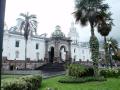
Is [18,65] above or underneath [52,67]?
above

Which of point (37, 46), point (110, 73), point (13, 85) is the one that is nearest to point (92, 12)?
point (110, 73)

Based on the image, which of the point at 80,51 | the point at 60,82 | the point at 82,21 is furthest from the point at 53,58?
the point at 60,82

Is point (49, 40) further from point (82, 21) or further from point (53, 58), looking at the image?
point (82, 21)

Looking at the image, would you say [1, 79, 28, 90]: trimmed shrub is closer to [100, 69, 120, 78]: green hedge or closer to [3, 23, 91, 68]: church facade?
[100, 69, 120, 78]: green hedge

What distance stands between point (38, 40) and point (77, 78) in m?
32.9

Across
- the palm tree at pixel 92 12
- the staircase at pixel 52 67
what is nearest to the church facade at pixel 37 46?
the staircase at pixel 52 67

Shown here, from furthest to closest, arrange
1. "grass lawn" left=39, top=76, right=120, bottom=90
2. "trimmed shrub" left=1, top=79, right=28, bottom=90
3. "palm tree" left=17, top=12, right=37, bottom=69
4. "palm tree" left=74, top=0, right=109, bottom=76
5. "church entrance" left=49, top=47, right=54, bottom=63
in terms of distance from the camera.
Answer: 1. "church entrance" left=49, top=47, right=54, bottom=63
2. "palm tree" left=17, top=12, right=37, bottom=69
3. "palm tree" left=74, top=0, right=109, bottom=76
4. "grass lawn" left=39, top=76, right=120, bottom=90
5. "trimmed shrub" left=1, top=79, right=28, bottom=90

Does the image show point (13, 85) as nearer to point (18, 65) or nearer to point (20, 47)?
point (18, 65)

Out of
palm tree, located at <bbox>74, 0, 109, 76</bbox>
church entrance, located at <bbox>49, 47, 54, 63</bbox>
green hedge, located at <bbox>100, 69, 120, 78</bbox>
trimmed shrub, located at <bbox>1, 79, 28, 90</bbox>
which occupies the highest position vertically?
palm tree, located at <bbox>74, 0, 109, 76</bbox>

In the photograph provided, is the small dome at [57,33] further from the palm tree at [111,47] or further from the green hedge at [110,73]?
the green hedge at [110,73]

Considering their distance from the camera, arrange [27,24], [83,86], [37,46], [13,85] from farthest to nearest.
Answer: [37,46] → [27,24] → [83,86] → [13,85]

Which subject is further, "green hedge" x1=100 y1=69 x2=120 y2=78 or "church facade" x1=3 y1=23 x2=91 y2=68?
"church facade" x1=3 y1=23 x2=91 y2=68

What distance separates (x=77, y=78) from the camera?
24.4 m

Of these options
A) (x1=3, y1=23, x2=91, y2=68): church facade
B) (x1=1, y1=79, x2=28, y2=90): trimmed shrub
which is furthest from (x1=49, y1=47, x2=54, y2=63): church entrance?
(x1=1, y1=79, x2=28, y2=90): trimmed shrub
